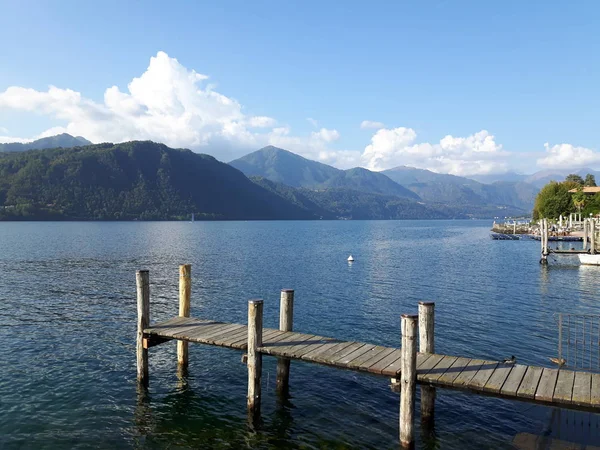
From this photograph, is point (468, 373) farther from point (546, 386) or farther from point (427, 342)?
point (546, 386)

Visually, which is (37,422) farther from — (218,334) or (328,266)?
(328,266)

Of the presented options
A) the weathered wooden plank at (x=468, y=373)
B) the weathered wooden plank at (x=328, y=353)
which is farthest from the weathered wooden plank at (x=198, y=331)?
the weathered wooden plank at (x=468, y=373)

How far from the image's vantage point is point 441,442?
13.4 m

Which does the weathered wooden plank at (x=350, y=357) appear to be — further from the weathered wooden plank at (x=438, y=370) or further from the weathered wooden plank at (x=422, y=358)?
the weathered wooden plank at (x=438, y=370)

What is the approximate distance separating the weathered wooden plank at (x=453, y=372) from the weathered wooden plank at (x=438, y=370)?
95mm

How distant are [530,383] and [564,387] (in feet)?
2.71

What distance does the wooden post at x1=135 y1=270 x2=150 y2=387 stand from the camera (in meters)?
17.0

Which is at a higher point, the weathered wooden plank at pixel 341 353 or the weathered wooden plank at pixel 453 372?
the weathered wooden plank at pixel 341 353

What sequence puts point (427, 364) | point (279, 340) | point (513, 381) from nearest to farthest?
point (513, 381) < point (427, 364) < point (279, 340)

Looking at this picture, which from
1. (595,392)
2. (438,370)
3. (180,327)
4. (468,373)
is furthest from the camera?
(180,327)

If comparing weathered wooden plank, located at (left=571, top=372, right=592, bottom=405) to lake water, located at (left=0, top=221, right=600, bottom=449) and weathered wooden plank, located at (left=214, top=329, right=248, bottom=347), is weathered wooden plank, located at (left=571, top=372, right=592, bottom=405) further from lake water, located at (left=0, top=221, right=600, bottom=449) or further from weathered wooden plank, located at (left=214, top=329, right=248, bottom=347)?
weathered wooden plank, located at (left=214, top=329, right=248, bottom=347)

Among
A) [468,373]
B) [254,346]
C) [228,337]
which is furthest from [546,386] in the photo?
[228,337]

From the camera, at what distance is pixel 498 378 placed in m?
12.2

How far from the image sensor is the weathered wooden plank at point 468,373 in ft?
39.1
